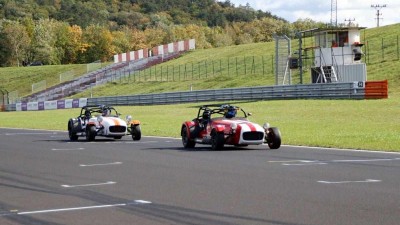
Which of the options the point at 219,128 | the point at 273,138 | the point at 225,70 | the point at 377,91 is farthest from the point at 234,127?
the point at 225,70

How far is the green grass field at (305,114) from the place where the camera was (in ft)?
88.7

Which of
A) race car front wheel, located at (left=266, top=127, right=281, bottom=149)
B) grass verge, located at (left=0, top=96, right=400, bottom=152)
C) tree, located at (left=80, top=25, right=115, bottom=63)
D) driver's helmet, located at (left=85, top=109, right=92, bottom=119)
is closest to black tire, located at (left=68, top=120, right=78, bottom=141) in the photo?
driver's helmet, located at (left=85, top=109, right=92, bottom=119)

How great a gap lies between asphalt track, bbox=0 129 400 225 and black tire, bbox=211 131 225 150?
26 cm

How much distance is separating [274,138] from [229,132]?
1.23 m

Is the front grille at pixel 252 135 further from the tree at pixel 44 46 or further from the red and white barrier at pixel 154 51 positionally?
the tree at pixel 44 46

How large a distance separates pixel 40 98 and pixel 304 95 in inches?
1731

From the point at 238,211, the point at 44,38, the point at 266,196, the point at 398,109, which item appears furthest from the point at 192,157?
the point at 44,38

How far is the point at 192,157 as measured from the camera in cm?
2061

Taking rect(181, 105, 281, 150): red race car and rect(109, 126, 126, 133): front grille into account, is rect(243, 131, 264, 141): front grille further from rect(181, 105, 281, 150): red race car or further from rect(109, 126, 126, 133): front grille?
rect(109, 126, 126, 133): front grille

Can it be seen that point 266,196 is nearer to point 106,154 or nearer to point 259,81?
point 106,154

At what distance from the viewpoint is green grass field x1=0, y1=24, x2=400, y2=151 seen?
27.0m

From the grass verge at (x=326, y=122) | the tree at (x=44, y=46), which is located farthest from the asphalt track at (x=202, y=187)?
the tree at (x=44, y=46)

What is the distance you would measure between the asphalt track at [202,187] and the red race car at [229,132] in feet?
1.11

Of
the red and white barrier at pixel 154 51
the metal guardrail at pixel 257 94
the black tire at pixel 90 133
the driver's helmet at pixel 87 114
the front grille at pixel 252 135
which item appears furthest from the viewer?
the red and white barrier at pixel 154 51
